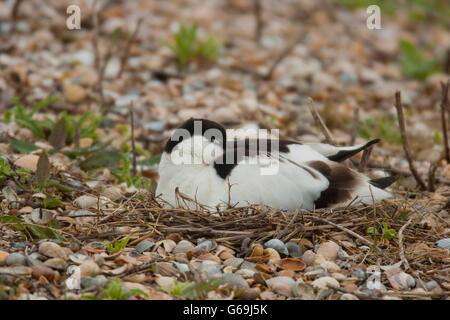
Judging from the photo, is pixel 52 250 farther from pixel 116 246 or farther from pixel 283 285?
pixel 283 285

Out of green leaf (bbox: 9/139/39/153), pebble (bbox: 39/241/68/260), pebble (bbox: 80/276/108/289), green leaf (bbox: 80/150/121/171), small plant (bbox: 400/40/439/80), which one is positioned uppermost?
small plant (bbox: 400/40/439/80)

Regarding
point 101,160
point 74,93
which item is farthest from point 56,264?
point 74,93

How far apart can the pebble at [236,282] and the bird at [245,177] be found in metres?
0.71

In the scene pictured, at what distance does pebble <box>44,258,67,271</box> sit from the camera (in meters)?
4.33

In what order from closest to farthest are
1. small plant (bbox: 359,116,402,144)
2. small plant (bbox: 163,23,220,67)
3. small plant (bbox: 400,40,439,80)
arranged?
small plant (bbox: 359,116,402,144) → small plant (bbox: 163,23,220,67) → small plant (bbox: 400,40,439,80)

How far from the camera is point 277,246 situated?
15.7ft

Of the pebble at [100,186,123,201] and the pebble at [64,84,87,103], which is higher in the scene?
the pebble at [64,84,87,103]

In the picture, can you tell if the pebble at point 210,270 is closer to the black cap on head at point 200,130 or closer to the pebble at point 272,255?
the pebble at point 272,255

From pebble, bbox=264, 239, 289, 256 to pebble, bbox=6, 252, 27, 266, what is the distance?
1377 millimetres

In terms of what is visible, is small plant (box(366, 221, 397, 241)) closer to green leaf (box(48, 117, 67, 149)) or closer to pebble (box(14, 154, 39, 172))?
pebble (box(14, 154, 39, 172))

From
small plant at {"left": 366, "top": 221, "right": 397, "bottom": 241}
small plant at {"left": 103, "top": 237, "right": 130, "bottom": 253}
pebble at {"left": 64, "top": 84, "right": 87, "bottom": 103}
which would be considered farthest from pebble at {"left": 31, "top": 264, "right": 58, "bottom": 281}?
pebble at {"left": 64, "top": 84, "right": 87, "bottom": 103}

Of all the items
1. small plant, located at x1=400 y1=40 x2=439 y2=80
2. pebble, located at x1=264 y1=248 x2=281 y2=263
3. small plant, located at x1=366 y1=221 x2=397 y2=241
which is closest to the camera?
pebble, located at x1=264 y1=248 x2=281 y2=263

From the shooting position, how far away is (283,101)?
873 centimetres

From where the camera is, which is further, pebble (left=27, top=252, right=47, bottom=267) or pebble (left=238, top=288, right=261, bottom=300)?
pebble (left=27, top=252, right=47, bottom=267)
